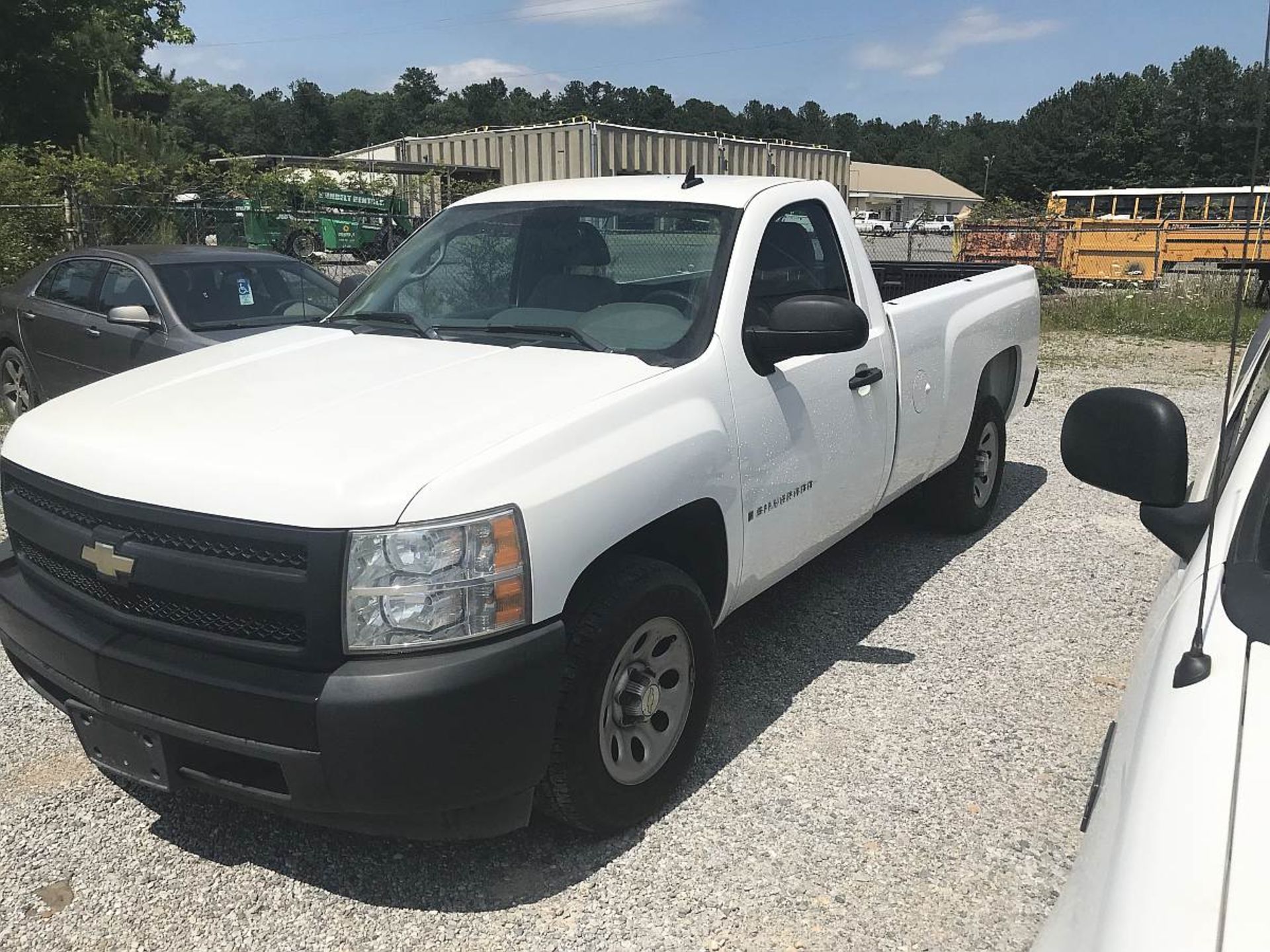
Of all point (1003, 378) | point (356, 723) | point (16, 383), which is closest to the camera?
point (356, 723)

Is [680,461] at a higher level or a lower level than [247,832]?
higher

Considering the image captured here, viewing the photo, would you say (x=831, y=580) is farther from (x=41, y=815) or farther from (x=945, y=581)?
(x=41, y=815)

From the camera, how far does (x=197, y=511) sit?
8.09 feet

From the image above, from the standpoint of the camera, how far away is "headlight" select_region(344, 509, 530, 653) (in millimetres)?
2348

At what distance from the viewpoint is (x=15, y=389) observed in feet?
29.1

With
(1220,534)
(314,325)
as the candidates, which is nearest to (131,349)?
(314,325)

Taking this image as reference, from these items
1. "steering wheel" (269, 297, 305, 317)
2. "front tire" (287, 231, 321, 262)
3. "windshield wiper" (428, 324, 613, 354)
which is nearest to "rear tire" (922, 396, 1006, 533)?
"windshield wiper" (428, 324, 613, 354)

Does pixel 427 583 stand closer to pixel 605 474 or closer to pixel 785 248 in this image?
pixel 605 474

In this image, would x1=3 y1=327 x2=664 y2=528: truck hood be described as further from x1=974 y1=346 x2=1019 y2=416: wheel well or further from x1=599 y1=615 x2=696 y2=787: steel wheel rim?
x1=974 y1=346 x2=1019 y2=416: wheel well

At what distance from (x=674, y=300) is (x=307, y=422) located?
137 centimetres

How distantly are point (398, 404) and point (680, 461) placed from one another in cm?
84

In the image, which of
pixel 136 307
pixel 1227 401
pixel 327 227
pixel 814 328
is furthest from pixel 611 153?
pixel 1227 401

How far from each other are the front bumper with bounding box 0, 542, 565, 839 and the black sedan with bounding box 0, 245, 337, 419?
4957 mm

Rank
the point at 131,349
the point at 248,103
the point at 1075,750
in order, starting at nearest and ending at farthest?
the point at 1075,750
the point at 131,349
the point at 248,103
